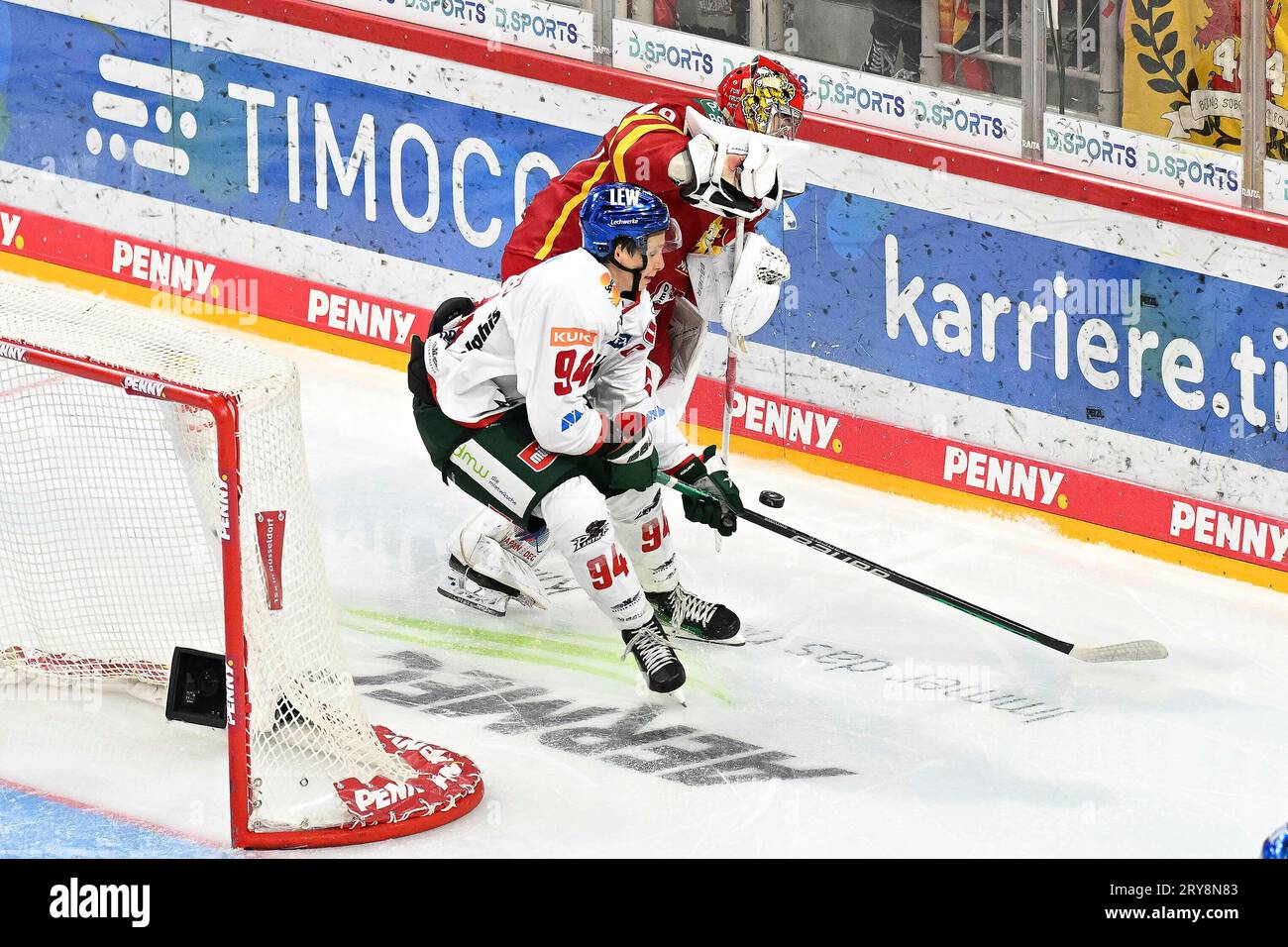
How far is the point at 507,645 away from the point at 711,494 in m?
0.66

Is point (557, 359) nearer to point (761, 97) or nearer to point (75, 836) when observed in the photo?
point (761, 97)

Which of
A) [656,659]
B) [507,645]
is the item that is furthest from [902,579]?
[507,645]

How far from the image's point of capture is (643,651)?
497 centimetres

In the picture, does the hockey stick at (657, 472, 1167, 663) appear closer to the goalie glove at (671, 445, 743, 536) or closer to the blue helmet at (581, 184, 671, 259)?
the goalie glove at (671, 445, 743, 536)

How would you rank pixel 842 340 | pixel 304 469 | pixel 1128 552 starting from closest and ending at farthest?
pixel 304 469 < pixel 1128 552 < pixel 842 340

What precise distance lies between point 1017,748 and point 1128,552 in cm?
154

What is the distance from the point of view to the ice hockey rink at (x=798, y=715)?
4207 millimetres

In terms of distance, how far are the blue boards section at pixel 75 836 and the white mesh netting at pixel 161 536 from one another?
0.19 meters

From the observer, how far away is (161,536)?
15.9 feet

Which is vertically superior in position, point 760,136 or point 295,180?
point 760,136

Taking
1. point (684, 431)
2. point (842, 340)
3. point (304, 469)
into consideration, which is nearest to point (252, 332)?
point (684, 431)

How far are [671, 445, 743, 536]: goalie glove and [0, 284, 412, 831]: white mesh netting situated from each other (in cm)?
111

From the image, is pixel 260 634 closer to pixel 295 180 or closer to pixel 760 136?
pixel 760 136

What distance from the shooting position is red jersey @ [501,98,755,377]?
5367 millimetres
